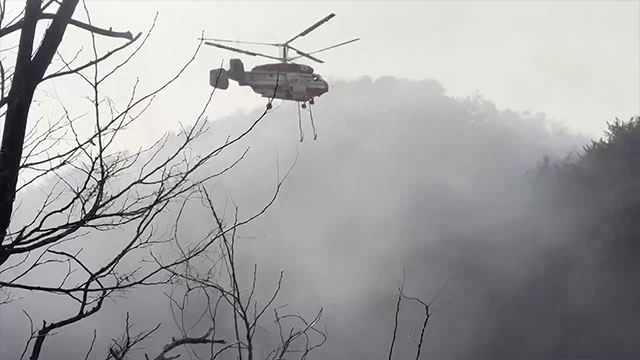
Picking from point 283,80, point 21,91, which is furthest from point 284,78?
point 21,91

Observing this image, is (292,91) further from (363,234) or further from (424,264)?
(363,234)

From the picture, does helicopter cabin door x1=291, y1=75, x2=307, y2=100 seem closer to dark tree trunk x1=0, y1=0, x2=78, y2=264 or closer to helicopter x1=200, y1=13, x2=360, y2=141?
helicopter x1=200, y1=13, x2=360, y2=141

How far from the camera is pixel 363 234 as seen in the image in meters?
52.1

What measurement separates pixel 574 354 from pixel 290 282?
19864 mm

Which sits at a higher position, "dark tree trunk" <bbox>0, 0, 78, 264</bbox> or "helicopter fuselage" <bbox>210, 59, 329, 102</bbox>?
"helicopter fuselage" <bbox>210, 59, 329, 102</bbox>

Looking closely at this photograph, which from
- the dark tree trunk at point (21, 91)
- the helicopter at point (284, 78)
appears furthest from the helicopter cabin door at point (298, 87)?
the dark tree trunk at point (21, 91)

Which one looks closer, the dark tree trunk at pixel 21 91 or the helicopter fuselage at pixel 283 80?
the dark tree trunk at pixel 21 91

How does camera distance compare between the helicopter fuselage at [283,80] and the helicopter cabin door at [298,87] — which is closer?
the helicopter fuselage at [283,80]

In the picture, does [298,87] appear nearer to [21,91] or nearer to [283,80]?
[283,80]

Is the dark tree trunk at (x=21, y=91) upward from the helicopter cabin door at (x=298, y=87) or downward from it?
downward

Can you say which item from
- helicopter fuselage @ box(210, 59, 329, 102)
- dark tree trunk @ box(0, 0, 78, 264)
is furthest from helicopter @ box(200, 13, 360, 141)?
dark tree trunk @ box(0, 0, 78, 264)

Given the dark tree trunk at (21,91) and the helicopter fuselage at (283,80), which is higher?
the helicopter fuselage at (283,80)

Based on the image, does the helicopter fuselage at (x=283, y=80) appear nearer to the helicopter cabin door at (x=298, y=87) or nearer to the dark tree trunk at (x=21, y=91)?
the helicopter cabin door at (x=298, y=87)

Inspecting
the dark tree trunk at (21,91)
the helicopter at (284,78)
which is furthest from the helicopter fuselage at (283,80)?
the dark tree trunk at (21,91)
